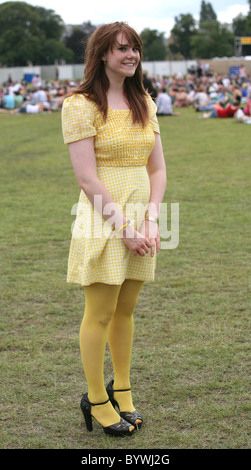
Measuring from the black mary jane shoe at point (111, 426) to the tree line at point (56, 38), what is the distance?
95106 mm

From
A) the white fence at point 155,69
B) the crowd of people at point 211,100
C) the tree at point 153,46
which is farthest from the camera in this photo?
the tree at point 153,46

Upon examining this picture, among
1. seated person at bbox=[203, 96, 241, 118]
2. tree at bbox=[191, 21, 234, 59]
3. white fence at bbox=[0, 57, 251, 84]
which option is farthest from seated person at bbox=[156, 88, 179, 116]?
tree at bbox=[191, 21, 234, 59]

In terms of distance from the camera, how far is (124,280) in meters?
3.16

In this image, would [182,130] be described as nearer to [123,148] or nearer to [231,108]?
[231,108]

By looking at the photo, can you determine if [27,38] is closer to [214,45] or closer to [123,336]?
[214,45]

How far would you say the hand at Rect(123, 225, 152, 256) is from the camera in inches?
115

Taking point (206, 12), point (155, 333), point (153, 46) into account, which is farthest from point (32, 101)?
point (206, 12)

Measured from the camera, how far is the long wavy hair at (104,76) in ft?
9.52

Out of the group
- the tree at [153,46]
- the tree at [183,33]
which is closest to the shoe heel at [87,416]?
the tree at [153,46]

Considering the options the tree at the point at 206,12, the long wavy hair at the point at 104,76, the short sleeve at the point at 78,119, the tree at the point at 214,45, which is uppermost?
the tree at the point at 206,12

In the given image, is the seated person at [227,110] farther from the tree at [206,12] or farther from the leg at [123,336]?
the tree at [206,12]

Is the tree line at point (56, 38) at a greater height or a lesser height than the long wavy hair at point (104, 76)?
greater

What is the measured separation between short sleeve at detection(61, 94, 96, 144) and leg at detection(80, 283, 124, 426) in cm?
76
